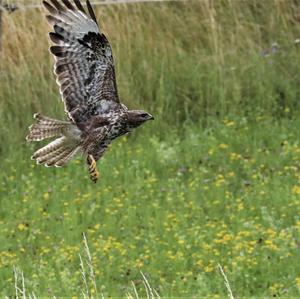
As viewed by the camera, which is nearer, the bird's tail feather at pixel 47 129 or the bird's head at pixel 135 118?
the bird's head at pixel 135 118

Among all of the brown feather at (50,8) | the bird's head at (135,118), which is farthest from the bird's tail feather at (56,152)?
the brown feather at (50,8)

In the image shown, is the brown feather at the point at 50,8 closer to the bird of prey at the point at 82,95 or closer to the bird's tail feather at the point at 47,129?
the bird of prey at the point at 82,95

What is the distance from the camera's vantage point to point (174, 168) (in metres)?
11.4

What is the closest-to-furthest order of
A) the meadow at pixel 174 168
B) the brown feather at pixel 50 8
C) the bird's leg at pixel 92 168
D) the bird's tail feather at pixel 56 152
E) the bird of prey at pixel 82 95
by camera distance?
the bird's leg at pixel 92 168, the bird of prey at pixel 82 95, the bird's tail feather at pixel 56 152, the brown feather at pixel 50 8, the meadow at pixel 174 168

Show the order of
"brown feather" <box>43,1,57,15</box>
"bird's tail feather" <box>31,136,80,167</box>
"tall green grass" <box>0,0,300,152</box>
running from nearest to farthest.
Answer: "bird's tail feather" <box>31,136,80,167</box>, "brown feather" <box>43,1,57,15</box>, "tall green grass" <box>0,0,300,152</box>

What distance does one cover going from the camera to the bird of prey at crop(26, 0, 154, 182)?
5188 mm

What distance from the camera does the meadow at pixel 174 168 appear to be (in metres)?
9.65

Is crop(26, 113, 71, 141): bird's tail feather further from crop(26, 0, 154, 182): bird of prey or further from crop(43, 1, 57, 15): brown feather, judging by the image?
crop(43, 1, 57, 15): brown feather

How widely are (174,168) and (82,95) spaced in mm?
5854

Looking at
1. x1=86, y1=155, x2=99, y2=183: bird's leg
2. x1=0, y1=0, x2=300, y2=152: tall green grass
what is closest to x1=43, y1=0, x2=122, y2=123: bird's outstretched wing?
x1=86, y1=155, x2=99, y2=183: bird's leg

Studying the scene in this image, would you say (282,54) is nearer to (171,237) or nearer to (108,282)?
(171,237)

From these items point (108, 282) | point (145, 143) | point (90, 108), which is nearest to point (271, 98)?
point (145, 143)

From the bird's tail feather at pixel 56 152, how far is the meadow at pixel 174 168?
369 centimetres

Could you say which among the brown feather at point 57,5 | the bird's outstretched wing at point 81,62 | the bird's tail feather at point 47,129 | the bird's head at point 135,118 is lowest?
the bird's tail feather at point 47,129
